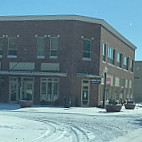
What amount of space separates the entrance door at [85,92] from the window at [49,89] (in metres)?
2.65

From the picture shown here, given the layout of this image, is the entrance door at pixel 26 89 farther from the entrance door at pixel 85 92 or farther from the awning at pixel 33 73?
the entrance door at pixel 85 92

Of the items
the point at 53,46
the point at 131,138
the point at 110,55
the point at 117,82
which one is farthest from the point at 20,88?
the point at 131,138

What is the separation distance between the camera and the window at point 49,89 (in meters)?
30.4

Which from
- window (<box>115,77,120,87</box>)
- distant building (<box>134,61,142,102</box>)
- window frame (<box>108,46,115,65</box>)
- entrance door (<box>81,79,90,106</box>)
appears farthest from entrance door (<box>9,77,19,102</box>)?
distant building (<box>134,61,142,102</box>)

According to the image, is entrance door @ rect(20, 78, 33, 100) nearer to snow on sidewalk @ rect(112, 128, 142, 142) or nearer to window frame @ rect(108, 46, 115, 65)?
window frame @ rect(108, 46, 115, 65)

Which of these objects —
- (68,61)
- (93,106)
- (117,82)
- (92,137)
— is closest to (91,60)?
(68,61)

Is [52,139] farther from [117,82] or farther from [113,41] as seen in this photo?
[117,82]

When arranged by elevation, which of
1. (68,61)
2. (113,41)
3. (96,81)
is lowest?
(96,81)

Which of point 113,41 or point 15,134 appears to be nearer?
point 15,134

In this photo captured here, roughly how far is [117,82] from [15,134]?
3082 cm

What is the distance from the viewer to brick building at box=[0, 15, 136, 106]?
30250mm

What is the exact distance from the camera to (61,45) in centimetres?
3053

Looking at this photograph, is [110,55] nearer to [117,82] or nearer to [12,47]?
[117,82]

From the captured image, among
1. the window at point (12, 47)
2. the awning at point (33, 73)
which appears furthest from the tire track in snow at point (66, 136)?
the window at point (12, 47)
